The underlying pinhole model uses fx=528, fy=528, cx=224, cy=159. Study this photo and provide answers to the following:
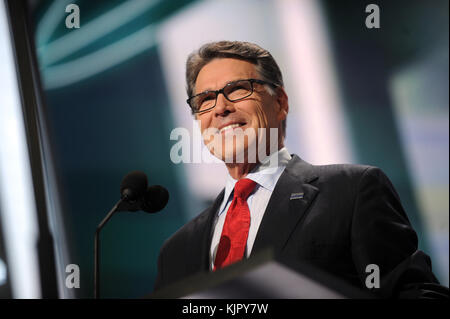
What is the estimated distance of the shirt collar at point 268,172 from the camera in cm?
190

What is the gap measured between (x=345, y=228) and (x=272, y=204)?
0.82 ft

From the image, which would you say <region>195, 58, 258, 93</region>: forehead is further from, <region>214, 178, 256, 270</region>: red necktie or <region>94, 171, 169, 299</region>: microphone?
<region>94, 171, 169, 299</region>: microphone

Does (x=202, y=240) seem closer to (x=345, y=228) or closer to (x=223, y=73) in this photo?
(x=345, y=228)

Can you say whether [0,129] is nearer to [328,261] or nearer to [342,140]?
[342,140]

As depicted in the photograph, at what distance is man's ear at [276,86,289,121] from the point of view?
214 cm

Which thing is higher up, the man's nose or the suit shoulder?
the man's nose

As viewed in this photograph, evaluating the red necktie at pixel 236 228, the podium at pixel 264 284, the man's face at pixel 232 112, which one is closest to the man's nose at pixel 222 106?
the man's face at pixel 232 112

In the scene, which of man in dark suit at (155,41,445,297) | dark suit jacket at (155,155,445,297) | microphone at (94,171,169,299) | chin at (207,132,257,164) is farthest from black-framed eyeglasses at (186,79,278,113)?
microphone at (94,171,169,299)

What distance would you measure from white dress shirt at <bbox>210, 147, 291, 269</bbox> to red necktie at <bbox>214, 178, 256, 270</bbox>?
2 cm

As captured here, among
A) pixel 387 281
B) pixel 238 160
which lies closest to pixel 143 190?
pixel 238 160

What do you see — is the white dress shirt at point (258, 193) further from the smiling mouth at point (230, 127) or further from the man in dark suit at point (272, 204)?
the smiling mouth at point (230, 127)

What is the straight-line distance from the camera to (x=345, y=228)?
1.62 m

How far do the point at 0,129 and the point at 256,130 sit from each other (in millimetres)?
1521

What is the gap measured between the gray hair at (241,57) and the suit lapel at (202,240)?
488 mm
